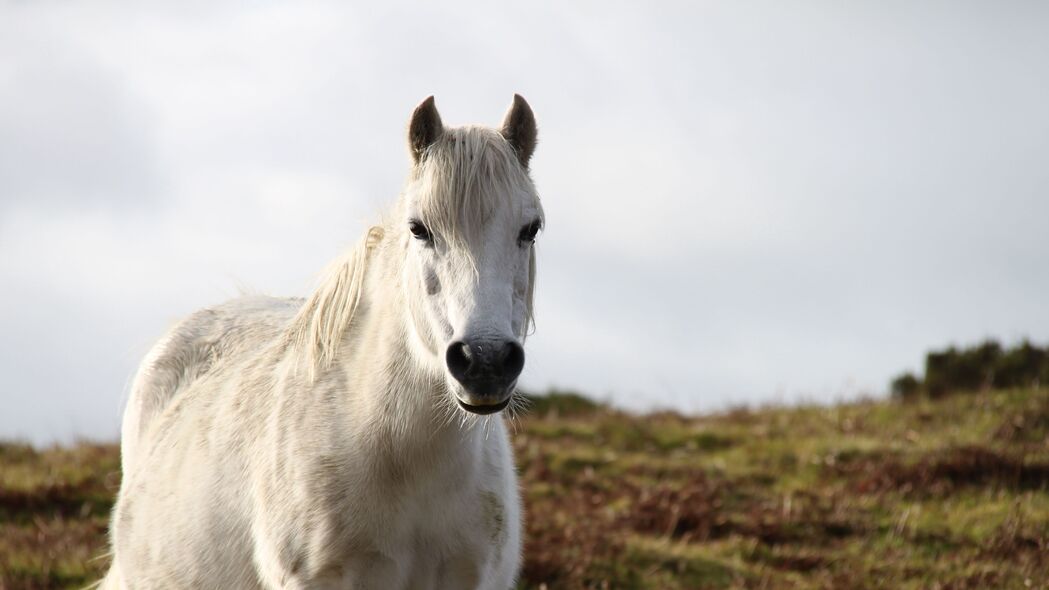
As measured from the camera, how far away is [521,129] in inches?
187

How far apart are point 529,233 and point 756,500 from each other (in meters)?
7.28

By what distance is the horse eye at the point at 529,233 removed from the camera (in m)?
4.39

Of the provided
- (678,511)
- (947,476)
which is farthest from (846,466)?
(678,511)

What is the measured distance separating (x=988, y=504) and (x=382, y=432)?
7689 mm

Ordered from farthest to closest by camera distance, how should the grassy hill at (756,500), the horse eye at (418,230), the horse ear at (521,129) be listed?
the grassy hill at (756,500)
the horse ear at (521,129)
the horse eye at (418,230)

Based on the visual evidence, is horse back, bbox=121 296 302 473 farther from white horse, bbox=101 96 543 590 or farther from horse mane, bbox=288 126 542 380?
horse mane, bbox=288 126 542 380

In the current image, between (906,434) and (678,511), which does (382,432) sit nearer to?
(678,511)

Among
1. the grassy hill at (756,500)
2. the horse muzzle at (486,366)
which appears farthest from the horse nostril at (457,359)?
the grassy hill at (756,500)

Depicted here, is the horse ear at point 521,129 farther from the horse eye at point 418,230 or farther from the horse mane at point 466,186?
the horse eye at point 418,230

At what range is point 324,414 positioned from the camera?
472cm

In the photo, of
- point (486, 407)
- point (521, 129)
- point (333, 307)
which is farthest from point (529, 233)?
point (333, 307)

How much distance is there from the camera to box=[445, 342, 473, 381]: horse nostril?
3947 millimetres

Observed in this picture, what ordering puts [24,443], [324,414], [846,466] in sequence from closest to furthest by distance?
1. [324,414]
2. [846,466]
3. [24,443]

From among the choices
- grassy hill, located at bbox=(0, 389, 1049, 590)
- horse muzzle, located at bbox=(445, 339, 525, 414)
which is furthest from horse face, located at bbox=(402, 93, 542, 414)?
grassy hill, located at bbox=(0, 389, 1049, 590)
